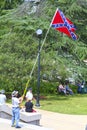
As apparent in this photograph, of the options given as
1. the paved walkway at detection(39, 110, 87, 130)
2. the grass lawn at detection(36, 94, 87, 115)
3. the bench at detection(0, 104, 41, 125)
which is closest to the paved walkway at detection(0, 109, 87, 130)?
the paved walkway at detection(39, 110, 87, 130)

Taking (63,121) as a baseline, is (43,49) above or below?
above

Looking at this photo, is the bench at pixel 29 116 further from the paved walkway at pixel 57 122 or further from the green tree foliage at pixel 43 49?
the green tree foliage at pixel 43 49

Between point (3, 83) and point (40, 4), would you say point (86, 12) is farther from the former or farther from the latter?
point (3, 83)

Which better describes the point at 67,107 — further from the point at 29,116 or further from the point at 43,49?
the point at 29,116

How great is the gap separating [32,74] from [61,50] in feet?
13.6

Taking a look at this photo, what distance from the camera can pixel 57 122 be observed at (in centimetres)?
1762

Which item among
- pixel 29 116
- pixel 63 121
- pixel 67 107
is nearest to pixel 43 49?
pixel 67 107

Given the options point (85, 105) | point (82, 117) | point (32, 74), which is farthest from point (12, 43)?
point (82, 117)

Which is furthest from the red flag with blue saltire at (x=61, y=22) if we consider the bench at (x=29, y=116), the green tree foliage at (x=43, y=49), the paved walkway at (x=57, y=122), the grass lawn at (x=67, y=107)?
the bench at (x=29, y=116)

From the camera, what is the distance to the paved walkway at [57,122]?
15014mm

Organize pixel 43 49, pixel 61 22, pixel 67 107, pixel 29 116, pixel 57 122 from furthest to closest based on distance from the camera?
pixel 43 49 → pixel 61 22 → pixel 67 107 → pixel 57 122 → pixel 29 116

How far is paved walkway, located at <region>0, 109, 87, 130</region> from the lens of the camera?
15014mm

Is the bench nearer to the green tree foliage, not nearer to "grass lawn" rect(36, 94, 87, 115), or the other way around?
"grass lawn" rect(36, 94, 87, 115)

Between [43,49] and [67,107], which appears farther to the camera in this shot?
[43,49]
